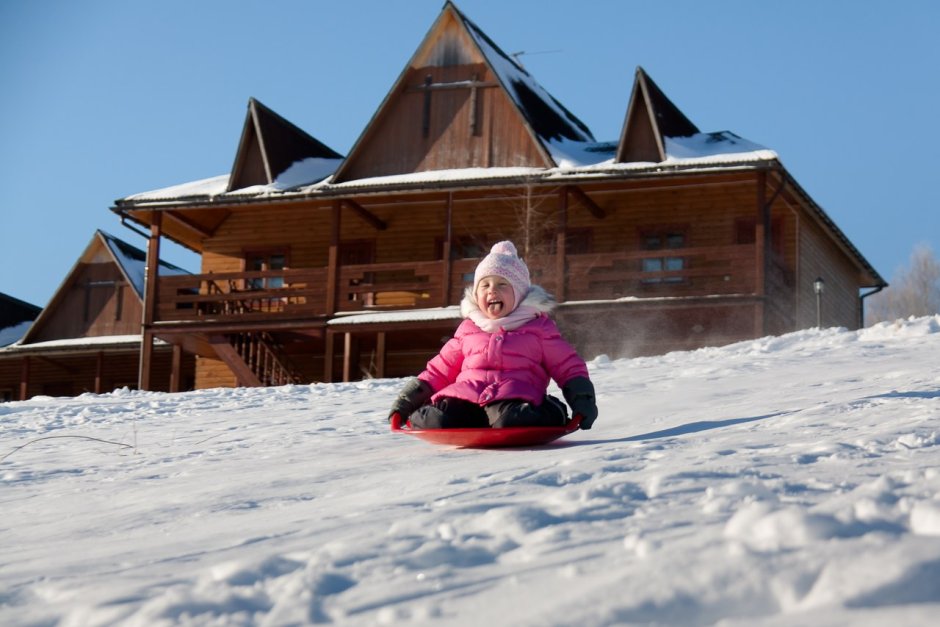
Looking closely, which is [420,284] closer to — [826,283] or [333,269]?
[333,269]

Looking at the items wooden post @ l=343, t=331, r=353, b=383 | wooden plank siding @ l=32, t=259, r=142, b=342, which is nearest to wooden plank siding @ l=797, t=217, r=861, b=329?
wooden post @ l=343, t=331, r=353, b=383

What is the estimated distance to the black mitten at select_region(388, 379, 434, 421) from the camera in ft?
23.6

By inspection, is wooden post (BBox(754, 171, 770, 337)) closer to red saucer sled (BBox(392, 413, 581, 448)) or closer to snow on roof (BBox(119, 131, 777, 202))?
snow on roof (BBox(119, 131, 777, 202))

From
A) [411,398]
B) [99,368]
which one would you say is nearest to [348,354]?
[99,368]

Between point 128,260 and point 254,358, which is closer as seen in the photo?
point 254,358

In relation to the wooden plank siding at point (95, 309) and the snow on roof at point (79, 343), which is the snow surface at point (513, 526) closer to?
the snow on roof at point (79, 343)

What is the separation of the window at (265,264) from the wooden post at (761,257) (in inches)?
366

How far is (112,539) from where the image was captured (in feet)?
15.3

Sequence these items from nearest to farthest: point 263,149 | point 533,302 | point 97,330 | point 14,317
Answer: point 533,302 → point 263,149 → point 97,330 → point 14,317

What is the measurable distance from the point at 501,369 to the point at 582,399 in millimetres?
545

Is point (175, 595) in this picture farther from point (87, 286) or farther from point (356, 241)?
point (87, 286)

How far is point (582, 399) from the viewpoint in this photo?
22.3ft

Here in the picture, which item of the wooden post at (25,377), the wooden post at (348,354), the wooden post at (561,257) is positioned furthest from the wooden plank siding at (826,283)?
the wooden post at (25,377)

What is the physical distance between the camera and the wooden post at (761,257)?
19.7m
